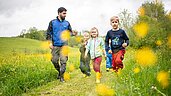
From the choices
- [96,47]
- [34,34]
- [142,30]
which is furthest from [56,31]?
[34,34]

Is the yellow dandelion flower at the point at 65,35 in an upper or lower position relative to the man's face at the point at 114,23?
lower

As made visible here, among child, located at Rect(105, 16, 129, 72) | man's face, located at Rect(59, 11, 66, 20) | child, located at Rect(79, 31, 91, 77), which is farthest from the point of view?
child, located at Rect(79, 31, 91, 77)

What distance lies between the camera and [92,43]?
10.2 meters

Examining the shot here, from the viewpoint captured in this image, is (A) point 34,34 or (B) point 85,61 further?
(A) point 34,34

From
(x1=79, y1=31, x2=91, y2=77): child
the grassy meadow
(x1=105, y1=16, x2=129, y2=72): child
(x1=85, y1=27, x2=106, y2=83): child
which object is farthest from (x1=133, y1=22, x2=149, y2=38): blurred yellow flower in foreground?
(x1=79, y1=31, x2=91, y2=77): child

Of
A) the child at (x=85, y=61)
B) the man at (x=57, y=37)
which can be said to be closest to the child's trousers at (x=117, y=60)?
the man at (x=57, y=37)

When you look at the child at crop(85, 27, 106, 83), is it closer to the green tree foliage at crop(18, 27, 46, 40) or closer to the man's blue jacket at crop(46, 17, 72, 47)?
the man's blue jacket at crop(46, 17, 72, 47)

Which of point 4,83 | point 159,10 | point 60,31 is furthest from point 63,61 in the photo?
point 159,10

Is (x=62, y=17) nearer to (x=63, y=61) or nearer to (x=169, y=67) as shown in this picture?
(x=63, y=61)

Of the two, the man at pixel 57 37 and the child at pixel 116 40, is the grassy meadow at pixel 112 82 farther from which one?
the man at pixel 57 37

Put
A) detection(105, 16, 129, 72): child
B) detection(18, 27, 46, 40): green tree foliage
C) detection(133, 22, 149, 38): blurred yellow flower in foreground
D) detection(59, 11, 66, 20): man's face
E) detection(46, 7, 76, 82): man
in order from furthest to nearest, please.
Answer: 1. detection(18, 27, 46, 40): green tree foliage
2. detection(46, 7, 76, 82): man
3. detection(59, 11, 66, 20): man's face
4. detection(105, 16, 129, 72): child
5. detection(133, 22, 149, 38): blurred yellow flower in foreground

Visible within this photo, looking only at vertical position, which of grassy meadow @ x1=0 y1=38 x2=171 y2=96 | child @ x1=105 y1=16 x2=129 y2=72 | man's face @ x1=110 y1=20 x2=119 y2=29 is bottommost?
grassy meadow @ x1=0 y1=38 x2=171 y2=96

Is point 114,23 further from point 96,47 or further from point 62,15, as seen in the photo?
point 62,15

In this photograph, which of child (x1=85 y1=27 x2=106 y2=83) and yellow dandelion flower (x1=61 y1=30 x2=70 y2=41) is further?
yellow dandelion flower (x1=61 y1=30 x2=70 y2=41)
